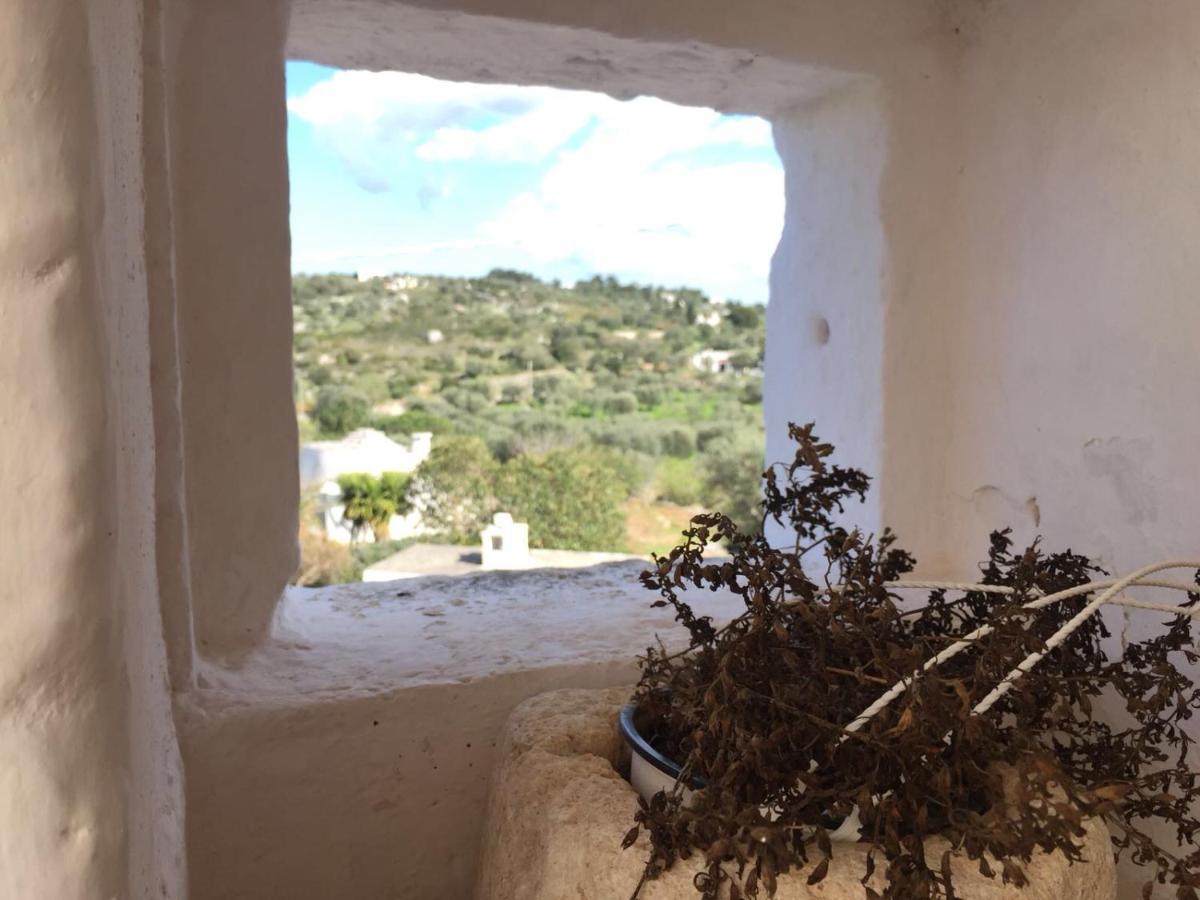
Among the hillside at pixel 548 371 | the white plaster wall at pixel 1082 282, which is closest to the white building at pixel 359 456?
the hillside at pixel 548 371

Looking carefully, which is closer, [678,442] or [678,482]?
[678,482]

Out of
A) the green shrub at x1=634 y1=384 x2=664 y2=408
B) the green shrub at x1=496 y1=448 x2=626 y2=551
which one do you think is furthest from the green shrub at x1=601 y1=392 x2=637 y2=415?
the green shrub at x1=496 y1=448 x2=626 y2=551

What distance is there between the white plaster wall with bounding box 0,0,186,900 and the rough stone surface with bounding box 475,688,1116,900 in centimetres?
39

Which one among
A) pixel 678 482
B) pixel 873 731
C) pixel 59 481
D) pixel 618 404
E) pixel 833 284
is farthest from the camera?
pixel 618 404

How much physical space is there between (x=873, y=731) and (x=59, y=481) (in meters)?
0.64

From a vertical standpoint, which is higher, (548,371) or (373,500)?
(548,371)

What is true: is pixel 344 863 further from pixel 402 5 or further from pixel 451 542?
pixel 451 542

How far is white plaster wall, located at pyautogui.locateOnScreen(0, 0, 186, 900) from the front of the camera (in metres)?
0.54

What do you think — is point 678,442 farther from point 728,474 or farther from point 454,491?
point 454,491

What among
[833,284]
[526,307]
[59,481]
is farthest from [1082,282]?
[526,307]

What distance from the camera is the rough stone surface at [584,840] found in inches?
31.3

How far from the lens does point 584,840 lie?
2.89 ft

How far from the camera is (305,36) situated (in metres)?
1.41

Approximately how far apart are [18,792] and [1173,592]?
4.14 feet
